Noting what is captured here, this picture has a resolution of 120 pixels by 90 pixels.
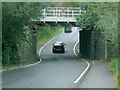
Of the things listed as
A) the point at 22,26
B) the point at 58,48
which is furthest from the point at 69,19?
the point at 22,26

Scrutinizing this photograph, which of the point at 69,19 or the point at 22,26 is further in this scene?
the point at 69,19

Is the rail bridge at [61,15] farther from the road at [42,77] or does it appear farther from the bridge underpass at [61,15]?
the road at [42,77]

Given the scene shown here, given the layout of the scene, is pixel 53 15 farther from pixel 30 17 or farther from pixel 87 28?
pixel 30 17

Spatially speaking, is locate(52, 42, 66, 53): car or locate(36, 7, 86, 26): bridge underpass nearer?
locate(36, 7, 86, 26): bridge underpass

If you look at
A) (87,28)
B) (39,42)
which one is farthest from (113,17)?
(39,42)

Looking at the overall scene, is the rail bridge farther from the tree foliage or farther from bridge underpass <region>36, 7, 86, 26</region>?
the tree foliage

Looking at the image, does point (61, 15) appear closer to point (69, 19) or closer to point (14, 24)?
point (69, 19)

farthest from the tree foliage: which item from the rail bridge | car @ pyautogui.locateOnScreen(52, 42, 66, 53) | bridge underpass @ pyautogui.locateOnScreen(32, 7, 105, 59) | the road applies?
car @ pyautogui.locateOnScreen(52, 42, 66, 53)

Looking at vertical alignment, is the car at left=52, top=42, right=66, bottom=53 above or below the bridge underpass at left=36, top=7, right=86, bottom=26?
below

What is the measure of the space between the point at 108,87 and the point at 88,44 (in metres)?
36.6

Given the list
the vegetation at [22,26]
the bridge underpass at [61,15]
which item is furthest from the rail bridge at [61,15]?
the vegetation at [22,26]

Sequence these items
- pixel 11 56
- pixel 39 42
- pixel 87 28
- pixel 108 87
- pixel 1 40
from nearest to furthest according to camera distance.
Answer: pixel 108 87 < pixel 1 40 < pixel 11 56 < pixel 87 28 < pixel 39 42

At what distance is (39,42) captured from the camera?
8425 cm

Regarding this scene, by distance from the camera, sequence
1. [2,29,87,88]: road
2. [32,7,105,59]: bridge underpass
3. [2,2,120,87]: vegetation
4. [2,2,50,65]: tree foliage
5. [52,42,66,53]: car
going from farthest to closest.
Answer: [52,42,66,53]: car → [32,7,105,59]: bridge underpass → [2,2,50,65]: tree foliage → [2,2,120,87]: vegetation → [2,29,87,88]: road
